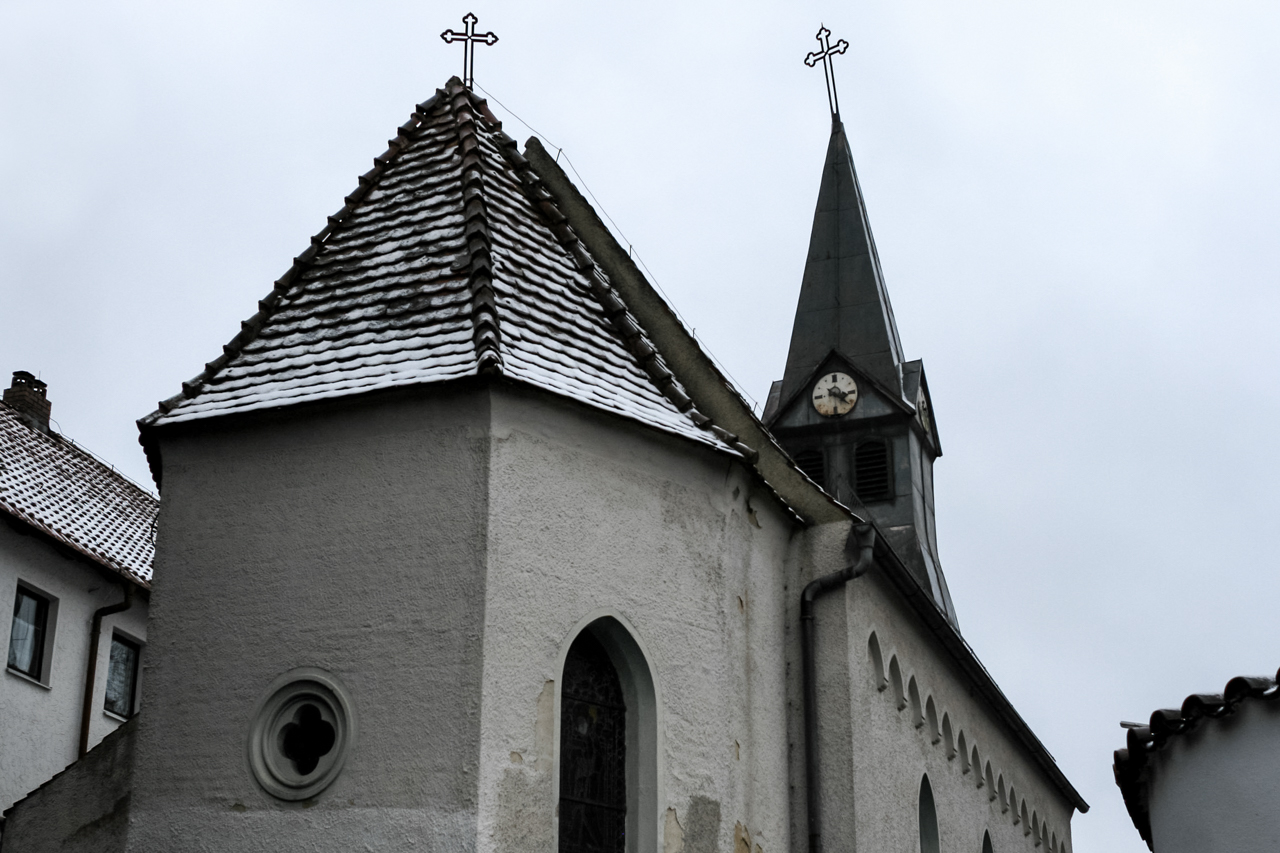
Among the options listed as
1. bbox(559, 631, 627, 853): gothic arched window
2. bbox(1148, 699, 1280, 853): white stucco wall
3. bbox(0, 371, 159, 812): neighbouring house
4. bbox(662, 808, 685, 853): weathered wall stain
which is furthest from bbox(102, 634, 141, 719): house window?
bbox(1148, 699, 1280, 853): white stucco wall

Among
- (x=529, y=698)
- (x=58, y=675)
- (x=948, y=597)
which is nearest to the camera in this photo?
(x=529, y=698)

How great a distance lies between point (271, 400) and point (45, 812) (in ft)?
11.4

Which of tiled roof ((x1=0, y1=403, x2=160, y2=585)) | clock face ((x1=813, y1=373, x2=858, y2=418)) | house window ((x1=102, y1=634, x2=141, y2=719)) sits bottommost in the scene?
house window ((x1=102, y1=634, x2=141, y2=719))

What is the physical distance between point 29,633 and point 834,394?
1392 cm

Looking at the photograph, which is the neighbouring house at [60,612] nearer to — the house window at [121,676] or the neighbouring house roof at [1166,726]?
the house window at [121,676]

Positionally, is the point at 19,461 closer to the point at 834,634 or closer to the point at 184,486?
the point at 184,486

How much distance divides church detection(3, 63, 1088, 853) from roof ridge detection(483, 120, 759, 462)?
35mm

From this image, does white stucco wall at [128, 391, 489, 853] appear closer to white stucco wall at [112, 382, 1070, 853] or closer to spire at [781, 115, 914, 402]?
white stucco wall at [112, 382, 1070, 853]

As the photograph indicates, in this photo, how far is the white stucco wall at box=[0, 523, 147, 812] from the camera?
59.4 ft

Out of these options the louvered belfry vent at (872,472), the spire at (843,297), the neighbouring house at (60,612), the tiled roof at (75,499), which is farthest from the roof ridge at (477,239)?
the spire at (843,297)

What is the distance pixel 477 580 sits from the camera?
10.5m

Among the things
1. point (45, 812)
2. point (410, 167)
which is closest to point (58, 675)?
point (45, 812)

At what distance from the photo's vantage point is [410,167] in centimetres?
1357

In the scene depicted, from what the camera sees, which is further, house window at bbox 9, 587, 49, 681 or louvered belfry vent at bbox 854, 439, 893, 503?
louvered belfry vent at bbox 854, 439, 893, 503
